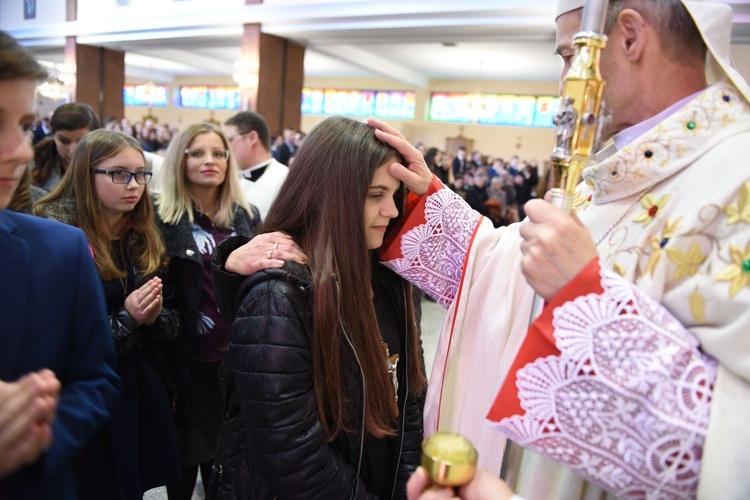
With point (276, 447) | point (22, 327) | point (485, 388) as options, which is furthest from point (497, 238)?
point (22, 327)

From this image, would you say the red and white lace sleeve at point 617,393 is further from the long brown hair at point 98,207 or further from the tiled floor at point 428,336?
the tiled floor at point 428,336

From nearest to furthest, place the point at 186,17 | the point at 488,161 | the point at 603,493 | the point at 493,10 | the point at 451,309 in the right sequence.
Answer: the point at 603,493 → the point at 451,309 → the point at 493,10 → the point at 186,17 → the point at 488,161

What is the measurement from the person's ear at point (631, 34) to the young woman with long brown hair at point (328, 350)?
0.65 m

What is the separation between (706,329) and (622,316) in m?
0.14

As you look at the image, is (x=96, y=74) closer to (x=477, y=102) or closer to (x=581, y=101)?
(x=477, y=102)

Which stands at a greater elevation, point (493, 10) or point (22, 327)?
point (493, 10)

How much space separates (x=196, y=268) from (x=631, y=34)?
1.94 m

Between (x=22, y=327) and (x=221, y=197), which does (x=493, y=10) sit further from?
(x=22, y=327)

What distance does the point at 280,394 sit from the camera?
1.18 metres

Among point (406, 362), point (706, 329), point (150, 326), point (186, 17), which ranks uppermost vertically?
point (186, 17)

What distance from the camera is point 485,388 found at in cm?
134

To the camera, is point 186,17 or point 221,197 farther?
point 186,17

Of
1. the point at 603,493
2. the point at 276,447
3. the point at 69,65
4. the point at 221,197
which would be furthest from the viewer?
the point at 69,65

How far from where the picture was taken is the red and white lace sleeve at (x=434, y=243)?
1.56 meters
